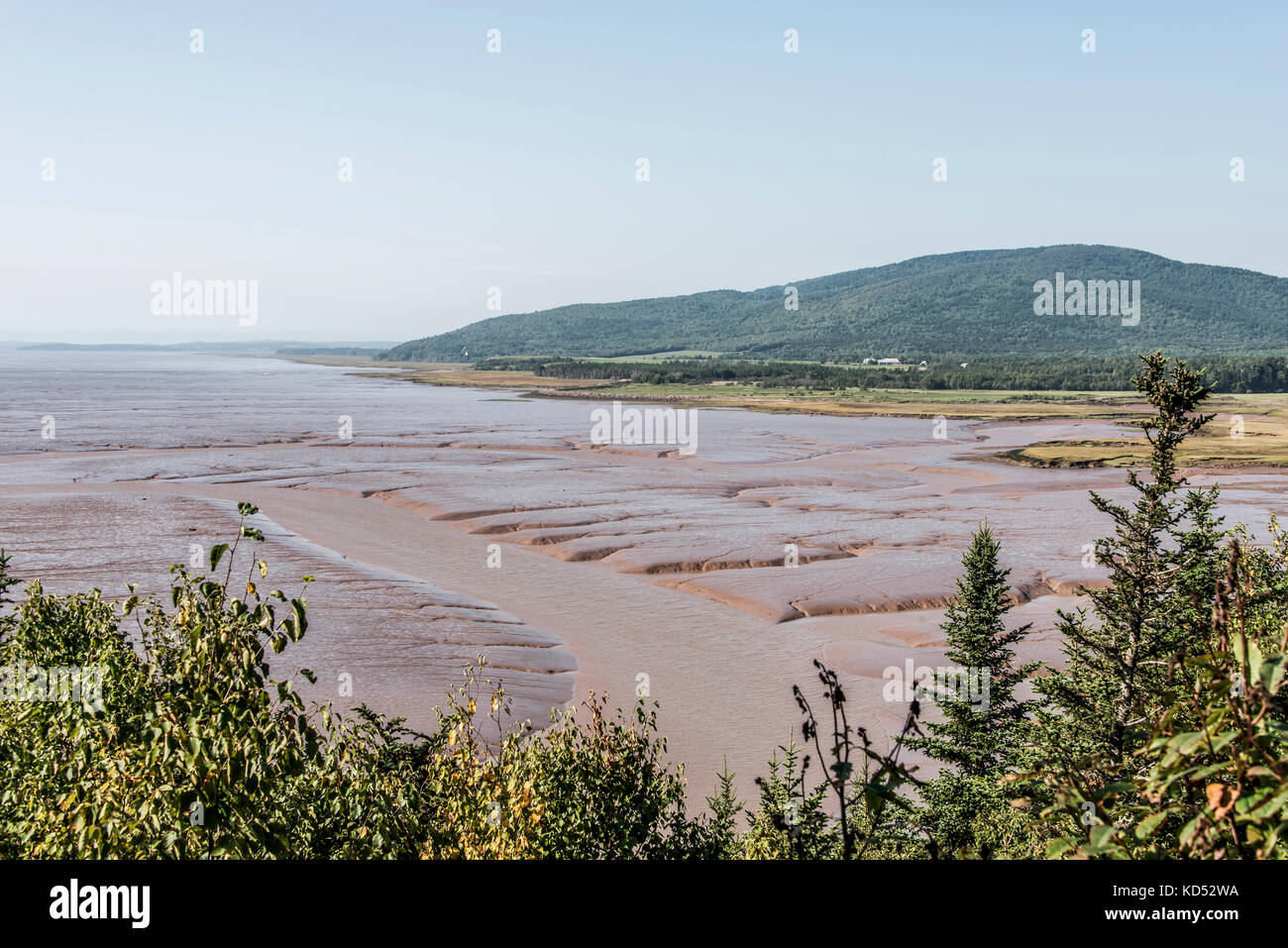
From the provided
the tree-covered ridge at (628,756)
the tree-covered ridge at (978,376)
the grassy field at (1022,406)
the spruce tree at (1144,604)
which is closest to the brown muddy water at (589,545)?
the tree-covered ridge at (628,756)

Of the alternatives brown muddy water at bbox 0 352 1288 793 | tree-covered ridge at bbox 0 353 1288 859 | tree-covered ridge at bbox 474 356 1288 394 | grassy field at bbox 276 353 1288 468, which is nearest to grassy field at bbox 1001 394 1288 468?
grassy field at bbox 276 353 1288 468

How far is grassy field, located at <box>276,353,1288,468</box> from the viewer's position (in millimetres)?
74688

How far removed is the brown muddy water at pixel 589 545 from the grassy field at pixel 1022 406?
24.6 feet

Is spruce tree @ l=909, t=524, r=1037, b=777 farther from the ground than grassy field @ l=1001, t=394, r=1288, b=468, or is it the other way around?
grassy field @ l=1001, t=394, r=1288, b=468

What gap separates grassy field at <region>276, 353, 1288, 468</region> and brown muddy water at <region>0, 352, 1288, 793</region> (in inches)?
295

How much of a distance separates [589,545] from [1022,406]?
335 feet

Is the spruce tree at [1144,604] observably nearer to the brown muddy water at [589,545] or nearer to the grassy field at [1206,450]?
the brown muddy water at [589,545]

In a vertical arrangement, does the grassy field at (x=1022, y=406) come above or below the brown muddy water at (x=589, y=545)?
above

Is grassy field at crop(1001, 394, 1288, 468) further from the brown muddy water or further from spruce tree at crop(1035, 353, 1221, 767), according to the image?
spruce tree at crop(1035, 353, 1221, 767)

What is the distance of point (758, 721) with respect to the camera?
23.3 metres

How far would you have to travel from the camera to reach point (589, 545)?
1623 inches

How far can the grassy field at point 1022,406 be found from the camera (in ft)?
245
